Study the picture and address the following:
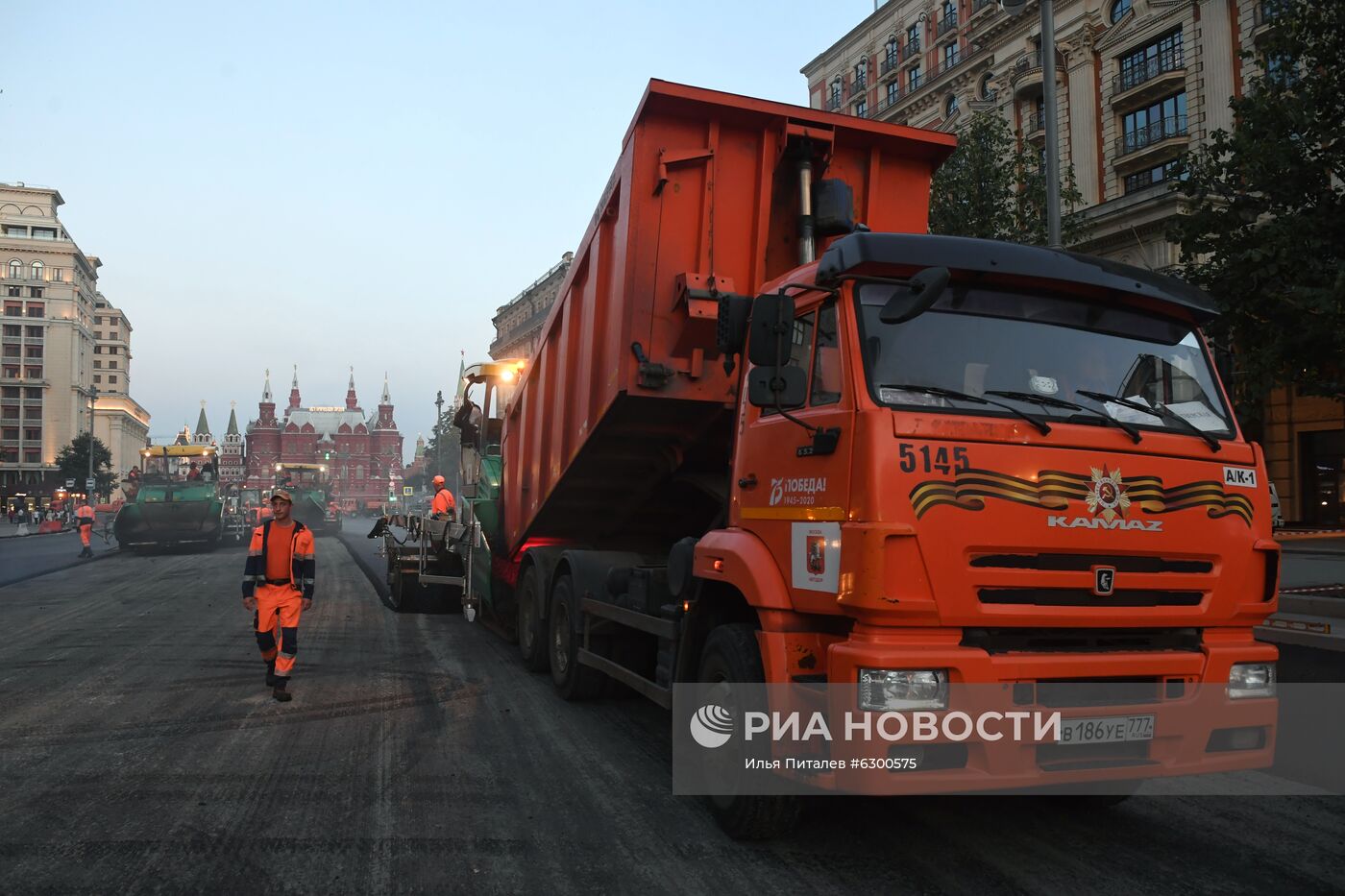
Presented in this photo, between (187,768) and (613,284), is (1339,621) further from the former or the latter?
(187,768)

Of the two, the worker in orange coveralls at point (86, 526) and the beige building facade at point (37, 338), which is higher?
the beige building facade at point (37, 338)

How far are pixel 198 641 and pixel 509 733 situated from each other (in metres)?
5.50

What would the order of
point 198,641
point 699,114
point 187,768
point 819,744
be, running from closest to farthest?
point 819,744 < point 187,768 < point 699,114 < point 198,641

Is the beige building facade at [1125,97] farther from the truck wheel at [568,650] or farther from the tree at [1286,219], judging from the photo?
the truck wheel at [568,650]

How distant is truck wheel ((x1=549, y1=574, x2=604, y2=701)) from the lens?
22.4 ft

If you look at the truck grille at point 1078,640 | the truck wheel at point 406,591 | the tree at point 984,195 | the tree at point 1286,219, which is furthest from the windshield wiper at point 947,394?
the tree at point 984,195

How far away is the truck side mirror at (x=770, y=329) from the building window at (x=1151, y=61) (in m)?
29.5

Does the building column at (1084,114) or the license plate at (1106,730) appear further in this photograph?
the building column at (1084,114)

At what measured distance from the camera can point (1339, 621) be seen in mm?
7945

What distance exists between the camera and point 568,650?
7.03 m

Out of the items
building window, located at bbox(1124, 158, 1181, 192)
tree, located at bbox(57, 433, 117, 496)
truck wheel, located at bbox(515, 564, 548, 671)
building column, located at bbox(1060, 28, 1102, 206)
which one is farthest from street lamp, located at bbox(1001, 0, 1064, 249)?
tree, located at bbox(57, 433, 117, 496)

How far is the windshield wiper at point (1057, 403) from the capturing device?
3817mm

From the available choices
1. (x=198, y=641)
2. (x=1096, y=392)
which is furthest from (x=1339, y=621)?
(x=198, y=641)

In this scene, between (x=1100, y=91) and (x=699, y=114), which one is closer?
(x=699, y=114)
